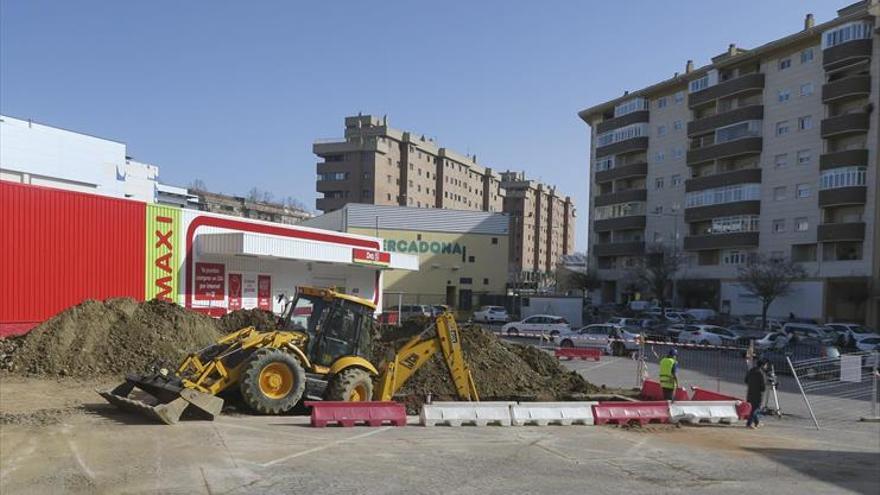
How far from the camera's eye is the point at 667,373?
1569 centimetres

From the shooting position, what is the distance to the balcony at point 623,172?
7919cm

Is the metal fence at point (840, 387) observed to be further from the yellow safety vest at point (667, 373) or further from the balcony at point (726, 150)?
the balcony at point (726, 150)

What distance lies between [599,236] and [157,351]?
7316cm

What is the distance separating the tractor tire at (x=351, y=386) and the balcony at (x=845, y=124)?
55.4 meters

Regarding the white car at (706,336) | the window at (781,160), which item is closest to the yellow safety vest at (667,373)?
the white car at (706,336)

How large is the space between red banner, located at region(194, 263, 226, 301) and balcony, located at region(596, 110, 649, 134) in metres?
63.6

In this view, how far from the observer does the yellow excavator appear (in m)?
11.9

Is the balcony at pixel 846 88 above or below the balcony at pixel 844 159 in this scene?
above

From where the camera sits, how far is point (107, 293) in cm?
2284

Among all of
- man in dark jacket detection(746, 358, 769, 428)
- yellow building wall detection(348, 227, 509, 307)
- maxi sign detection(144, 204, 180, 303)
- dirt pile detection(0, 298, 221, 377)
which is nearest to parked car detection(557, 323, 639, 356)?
man in dark jacket detection(746, 358, 769, 428)

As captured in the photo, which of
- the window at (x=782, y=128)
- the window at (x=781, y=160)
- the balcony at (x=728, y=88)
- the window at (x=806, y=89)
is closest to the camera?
the window at (x=806, y=89)

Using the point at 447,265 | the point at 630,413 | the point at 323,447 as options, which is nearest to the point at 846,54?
the point at 447,265

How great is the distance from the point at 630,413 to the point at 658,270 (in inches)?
2107

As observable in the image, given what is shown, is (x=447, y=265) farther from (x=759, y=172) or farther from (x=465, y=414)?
(x=465, y=414)
